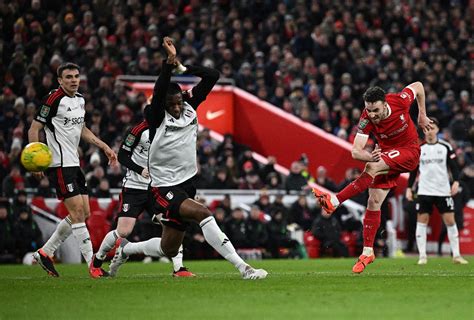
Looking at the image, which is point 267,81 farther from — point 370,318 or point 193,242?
point 370,318

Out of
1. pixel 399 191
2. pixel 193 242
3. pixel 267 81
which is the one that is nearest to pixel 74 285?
pixel 193 242

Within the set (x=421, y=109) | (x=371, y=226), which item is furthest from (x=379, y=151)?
(x=371, y=226)

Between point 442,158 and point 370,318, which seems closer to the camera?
point 370,318

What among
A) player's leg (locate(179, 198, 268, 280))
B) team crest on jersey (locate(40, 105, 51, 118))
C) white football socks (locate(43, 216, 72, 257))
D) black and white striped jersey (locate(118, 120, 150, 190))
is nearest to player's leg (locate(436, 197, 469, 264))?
black and white striped jersey (locate(118, 120, 150, 190))

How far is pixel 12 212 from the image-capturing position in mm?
22656

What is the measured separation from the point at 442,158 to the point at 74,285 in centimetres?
989

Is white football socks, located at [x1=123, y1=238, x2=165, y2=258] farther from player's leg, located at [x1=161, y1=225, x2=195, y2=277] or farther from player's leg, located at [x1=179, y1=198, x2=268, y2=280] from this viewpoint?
player's leg, located at [x1=179, y1=198, x2=268, y2=280]

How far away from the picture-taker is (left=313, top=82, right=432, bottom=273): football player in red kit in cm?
1380

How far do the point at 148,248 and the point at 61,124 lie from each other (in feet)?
7.45

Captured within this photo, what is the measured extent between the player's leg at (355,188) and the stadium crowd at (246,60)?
10.3 meters

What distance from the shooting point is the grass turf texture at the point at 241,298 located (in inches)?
355

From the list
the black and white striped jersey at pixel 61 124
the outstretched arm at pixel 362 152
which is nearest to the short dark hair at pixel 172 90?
the black and white striped jersey at pixel 61 124

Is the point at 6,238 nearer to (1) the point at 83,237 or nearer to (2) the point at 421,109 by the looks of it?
(1) the point at 83,237

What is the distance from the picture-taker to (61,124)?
1420cm
